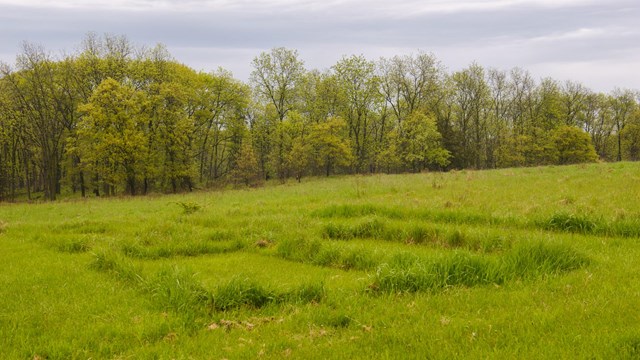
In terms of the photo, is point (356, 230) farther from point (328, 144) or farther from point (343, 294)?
point (328, 144)

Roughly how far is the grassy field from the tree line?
36.9m

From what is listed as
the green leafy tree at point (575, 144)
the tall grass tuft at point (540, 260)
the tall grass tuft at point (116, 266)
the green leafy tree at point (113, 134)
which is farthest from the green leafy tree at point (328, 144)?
the tall grass tuft at point (540, 260)

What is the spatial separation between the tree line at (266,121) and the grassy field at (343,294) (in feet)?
121

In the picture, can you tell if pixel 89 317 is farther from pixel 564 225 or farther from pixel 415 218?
pixel 564 225

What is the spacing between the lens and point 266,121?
68500mm

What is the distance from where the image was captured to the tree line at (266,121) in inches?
1844

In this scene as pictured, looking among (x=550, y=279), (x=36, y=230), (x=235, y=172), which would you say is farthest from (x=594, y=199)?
(x=235, y=172)

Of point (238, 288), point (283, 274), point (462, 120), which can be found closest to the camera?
point (238, 288)

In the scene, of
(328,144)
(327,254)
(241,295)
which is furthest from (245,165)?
(241,295)

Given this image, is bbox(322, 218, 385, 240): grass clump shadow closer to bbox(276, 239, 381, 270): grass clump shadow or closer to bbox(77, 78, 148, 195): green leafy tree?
bbox(276, 239, 381, 270): grass clump shadow

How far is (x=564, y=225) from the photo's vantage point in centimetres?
1163

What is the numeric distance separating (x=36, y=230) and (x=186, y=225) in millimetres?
6098

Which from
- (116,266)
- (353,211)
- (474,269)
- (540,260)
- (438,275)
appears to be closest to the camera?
(438,275)

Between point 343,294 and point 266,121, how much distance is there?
2488 inches
